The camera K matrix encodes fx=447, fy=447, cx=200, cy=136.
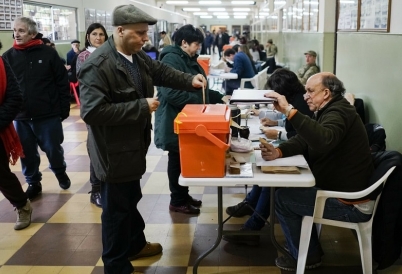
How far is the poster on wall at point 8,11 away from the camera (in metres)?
6.41

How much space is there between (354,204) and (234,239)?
0.87m

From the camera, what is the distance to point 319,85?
7.55ft

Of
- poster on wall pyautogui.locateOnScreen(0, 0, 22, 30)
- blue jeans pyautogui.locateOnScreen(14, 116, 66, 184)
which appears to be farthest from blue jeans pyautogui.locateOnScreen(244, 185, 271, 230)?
poster on wall pyautogui.locateOnScreen(0, 0, 22, 30)

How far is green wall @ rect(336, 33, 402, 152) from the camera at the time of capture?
2.93 meters

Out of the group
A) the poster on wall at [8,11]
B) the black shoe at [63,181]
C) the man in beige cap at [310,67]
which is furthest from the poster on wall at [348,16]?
the poster on wall at [8,11]

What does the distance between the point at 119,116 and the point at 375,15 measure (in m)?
2.33

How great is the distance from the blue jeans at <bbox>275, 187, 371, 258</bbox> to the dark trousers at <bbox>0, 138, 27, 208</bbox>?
1809 mm

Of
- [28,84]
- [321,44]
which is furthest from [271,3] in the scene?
[28,84]

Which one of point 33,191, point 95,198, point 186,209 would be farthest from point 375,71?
point 33,191

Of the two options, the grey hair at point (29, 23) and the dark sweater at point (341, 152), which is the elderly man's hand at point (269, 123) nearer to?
the dark sweater at point (341, 152)

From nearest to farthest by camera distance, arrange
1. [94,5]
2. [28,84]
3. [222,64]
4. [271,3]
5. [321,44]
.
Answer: [28,84] → [321,44] → [222,64] → [94,5] → [271,3]

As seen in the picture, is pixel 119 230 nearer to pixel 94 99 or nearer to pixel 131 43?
pixel 94 99

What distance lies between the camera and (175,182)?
3.35m

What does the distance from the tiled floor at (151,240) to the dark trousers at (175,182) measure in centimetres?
11
